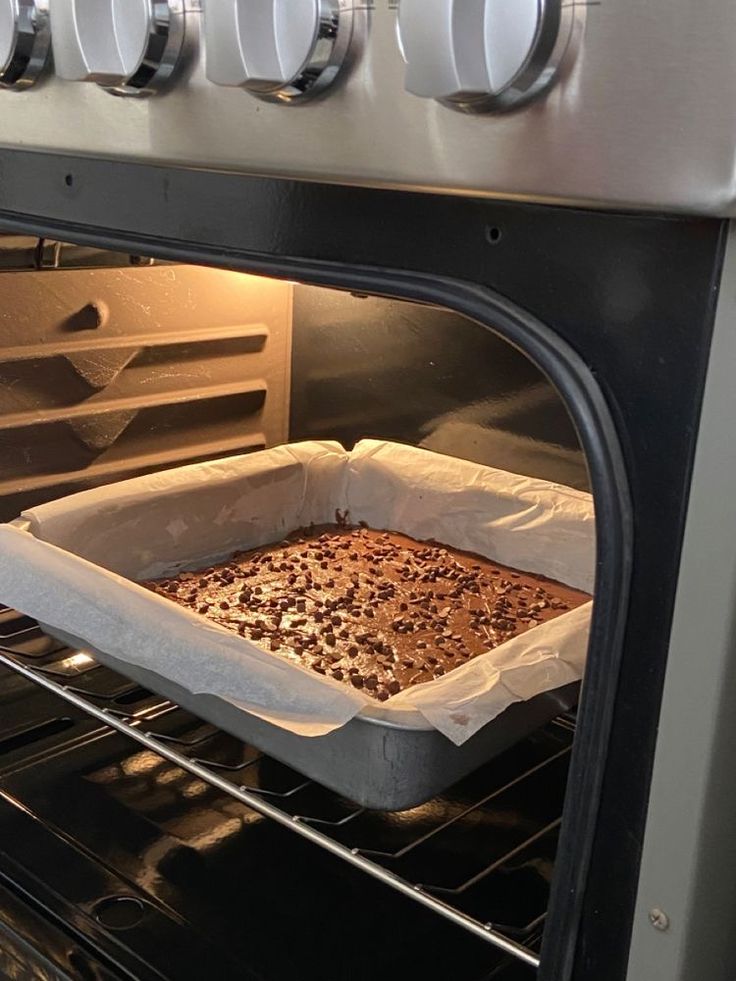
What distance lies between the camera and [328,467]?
1.45m

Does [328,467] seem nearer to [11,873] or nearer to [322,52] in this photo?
[11,873]

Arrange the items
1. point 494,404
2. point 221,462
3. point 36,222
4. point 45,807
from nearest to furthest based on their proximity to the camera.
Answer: point 36,222 → point 45,807 → point 494,404 → point 221,462

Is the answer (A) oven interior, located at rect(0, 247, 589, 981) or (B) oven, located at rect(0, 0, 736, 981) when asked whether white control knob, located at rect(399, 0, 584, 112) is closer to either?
(B) oven, located at rect(0, 0, 736, 981)

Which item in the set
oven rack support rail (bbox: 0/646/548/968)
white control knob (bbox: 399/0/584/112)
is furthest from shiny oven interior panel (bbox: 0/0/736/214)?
oven rack support rail (bbox: 0/646/548/968)

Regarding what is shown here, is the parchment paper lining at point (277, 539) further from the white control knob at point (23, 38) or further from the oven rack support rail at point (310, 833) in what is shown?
the white control knob at point (23, 38)

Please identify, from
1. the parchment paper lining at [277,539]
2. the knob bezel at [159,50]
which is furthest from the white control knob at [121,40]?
the parchment paper lining at [277,539]

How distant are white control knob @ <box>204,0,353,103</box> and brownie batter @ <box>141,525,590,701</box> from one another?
69 cm

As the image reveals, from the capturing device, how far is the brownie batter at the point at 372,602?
3.84ft

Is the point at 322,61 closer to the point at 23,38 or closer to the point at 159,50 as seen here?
the point at 159,50

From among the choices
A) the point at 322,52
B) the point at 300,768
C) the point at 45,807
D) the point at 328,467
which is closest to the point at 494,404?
the point at 328,467

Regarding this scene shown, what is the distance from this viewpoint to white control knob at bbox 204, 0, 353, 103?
0.47 m

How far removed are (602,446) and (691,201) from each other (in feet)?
0.40

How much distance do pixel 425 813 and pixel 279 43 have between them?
2.40 feet

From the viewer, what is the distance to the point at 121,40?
0.54 meters
